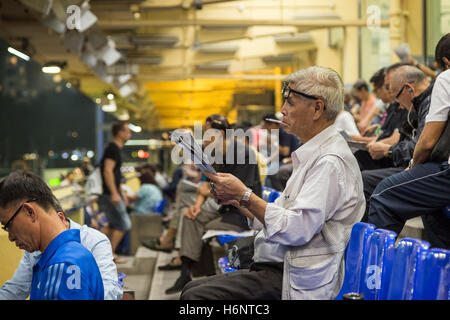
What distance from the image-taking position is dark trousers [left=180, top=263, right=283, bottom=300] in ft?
8.41

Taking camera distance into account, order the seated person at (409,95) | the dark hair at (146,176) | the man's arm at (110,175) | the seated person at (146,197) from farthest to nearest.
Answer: the dark hair at (146,176)
the seated person at (146,197)
the man's arm at (110,175)
the seated person at (409,95)

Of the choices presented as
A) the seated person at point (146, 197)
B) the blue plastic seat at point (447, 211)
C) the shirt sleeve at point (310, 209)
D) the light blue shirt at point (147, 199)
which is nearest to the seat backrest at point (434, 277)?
the shirt sleeve at point (310, 209)

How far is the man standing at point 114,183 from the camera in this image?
8.20m

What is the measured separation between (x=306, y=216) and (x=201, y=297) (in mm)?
514

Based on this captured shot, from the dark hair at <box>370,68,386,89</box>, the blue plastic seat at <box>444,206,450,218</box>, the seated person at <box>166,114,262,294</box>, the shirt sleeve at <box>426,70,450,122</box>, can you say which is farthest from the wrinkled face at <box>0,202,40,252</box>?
the dark hair at <box>370,68,386,89</box>

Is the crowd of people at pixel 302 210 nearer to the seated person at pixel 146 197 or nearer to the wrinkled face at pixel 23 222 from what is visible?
the wrinkled face at pixel 23 222

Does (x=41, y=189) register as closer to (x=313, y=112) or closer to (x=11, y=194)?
(x=11, y=194)

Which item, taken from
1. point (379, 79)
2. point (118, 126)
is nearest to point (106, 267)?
point (379, 79)

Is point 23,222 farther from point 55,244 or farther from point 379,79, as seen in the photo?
point 379,79

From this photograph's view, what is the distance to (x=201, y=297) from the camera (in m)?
2.53

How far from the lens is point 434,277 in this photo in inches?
77.7

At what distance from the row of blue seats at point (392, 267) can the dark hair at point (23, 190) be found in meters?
1.16

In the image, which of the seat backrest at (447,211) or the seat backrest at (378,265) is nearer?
the seat backrest at (378,265)

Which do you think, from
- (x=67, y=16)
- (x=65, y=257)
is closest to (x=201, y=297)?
(x=65, y=257)
